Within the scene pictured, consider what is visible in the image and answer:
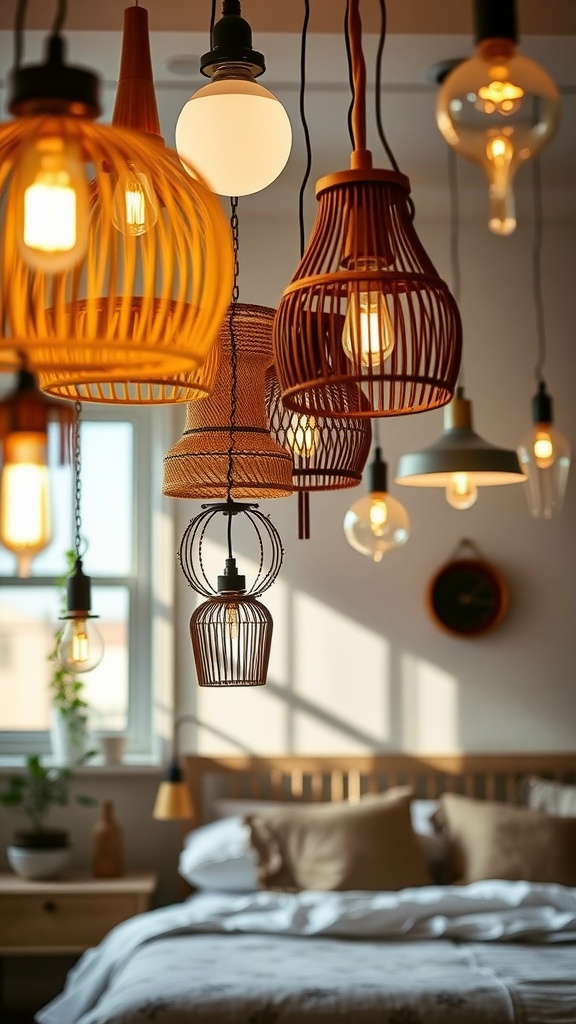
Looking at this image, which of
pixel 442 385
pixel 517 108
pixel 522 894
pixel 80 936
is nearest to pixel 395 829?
pixel 522 894

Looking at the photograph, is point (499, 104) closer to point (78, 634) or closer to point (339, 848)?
point (78, 634)

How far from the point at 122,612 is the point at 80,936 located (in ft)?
4.38

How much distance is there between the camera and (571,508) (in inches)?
199

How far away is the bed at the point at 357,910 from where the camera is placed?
9.57 ft

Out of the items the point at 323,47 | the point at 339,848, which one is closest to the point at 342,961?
the point at 339,848

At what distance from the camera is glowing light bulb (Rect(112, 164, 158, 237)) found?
1.54 m

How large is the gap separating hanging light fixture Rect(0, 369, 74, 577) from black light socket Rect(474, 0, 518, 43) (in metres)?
0.47

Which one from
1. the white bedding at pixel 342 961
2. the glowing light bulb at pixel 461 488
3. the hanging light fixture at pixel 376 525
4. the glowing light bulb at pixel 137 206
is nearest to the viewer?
the glowing light bulb at pixel 137 206

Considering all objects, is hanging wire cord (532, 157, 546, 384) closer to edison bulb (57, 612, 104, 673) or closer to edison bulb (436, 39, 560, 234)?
edison bulb (57, 612, 104, 673)

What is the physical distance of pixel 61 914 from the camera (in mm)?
4336

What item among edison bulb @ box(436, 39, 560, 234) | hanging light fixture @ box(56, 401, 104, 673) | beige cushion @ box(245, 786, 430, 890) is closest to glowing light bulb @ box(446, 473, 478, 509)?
hanging light fixture @ box(56, 401, 104, 673)

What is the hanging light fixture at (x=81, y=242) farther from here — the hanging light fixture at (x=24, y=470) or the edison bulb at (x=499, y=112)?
the edison bulb at (x=499, y=112)

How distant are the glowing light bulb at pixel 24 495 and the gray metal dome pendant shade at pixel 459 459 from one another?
203cm

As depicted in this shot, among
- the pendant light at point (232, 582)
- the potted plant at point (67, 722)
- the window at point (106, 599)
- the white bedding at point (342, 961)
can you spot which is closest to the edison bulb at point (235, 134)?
the pendant light at point (232, 582)
